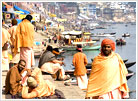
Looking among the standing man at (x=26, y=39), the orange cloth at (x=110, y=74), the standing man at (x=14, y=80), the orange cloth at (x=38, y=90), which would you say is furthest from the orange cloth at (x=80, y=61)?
the orange cloth at (x=110, y=74)

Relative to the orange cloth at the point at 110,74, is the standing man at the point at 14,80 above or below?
below

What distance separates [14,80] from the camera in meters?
6.36

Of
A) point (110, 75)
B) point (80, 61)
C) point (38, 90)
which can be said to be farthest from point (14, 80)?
point (80, 61)

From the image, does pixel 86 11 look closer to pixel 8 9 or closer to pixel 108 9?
pixel 108 9

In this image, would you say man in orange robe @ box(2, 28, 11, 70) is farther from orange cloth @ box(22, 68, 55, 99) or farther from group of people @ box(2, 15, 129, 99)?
orange cloth @ box(22, 68, 55, 99)

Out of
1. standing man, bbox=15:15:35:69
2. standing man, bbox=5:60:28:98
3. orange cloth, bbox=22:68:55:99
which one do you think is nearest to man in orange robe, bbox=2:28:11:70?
standing man, bbox=15:15:35:69

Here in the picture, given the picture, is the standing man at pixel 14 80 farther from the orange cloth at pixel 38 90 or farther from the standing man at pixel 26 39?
the standing man at pixel 26 39

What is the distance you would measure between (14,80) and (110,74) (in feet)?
5.99

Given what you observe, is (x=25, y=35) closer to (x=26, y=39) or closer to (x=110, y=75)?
(x=26, y=39)

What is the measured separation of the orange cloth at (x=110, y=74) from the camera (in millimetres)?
4984

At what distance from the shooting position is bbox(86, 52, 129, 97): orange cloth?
16.4ft

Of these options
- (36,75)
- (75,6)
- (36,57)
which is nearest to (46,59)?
(36,75)

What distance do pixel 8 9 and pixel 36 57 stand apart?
11648mm

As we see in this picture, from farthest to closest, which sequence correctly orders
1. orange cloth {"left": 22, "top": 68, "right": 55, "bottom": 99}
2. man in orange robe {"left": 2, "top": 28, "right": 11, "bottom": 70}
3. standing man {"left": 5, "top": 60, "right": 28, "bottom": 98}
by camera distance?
man in orange robe {"left": 2, "top": 28, "right": 11, "bottom": 70}, standing man {"left": 5, "top": 60, "right": 28, "bottom": 98}, orange cloth {"left": 22, "top": 68, "right": 55, "bottom": 99}
